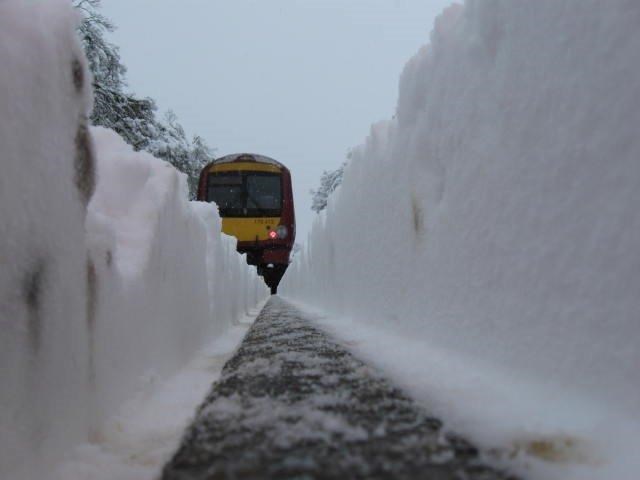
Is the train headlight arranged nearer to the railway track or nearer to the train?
the train

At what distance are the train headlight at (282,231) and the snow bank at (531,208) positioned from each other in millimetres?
9907

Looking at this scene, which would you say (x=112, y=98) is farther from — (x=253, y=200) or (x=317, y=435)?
(x=317, y=435)

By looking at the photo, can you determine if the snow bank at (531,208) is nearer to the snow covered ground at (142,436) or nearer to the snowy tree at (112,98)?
the snow covered ground at (142,436)

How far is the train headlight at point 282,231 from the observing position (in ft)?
40.2

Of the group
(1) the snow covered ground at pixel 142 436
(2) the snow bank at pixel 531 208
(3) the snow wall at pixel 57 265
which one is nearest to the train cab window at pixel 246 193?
(2) the snow bank at pixel 531 208

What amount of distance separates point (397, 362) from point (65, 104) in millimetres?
1364

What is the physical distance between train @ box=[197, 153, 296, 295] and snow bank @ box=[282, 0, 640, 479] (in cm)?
983

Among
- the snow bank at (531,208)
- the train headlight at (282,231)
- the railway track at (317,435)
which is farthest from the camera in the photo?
the train headlight at (282,231)

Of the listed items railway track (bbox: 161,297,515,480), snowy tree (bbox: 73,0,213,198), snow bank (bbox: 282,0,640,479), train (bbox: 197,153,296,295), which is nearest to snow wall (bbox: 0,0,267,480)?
railway track (bbox: 161,297,515,480)

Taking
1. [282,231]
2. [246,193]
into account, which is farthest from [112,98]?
[282,231]

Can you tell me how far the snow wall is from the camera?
3.04ft

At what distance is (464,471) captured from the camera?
86 centimetres

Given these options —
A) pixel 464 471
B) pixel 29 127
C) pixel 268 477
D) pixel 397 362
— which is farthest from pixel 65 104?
pixel 397 362

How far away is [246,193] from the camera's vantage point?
39.9 ft
